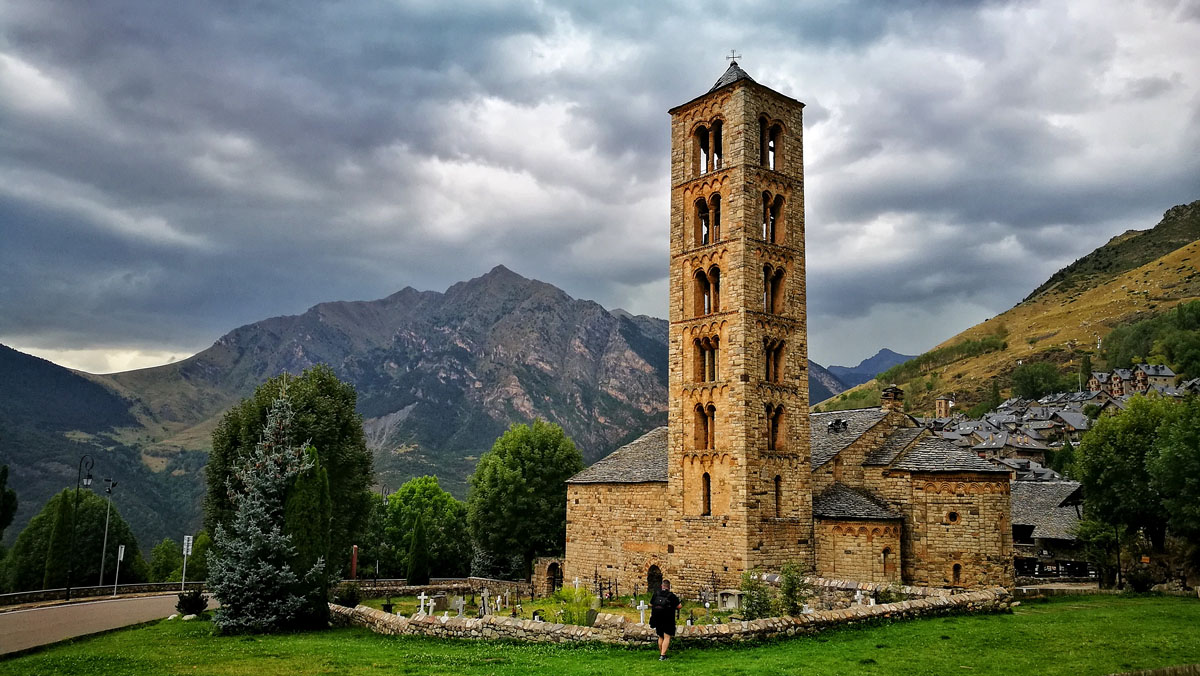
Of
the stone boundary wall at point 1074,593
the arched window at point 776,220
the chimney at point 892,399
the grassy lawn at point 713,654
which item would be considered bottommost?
the stone boundary wall at point 1074,593

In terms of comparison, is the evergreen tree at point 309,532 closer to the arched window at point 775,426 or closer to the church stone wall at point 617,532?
the church stone wall at point 617,532

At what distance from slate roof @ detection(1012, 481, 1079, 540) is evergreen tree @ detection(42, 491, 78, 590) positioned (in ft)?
185

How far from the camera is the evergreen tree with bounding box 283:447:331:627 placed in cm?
2108

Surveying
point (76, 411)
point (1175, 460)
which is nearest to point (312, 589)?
point (1175, 460)

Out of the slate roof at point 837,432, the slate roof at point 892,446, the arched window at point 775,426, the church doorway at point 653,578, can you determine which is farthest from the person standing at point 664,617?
the slate roof at point 892,446

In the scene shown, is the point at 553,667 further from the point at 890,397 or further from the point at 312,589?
the point at 890,397

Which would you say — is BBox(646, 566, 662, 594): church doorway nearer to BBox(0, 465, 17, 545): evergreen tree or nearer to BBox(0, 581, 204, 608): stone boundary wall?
BBox(0, 581, 204, 608): stone boundary wall

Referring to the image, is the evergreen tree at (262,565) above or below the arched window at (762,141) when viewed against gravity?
below

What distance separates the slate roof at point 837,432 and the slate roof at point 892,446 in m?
1.06

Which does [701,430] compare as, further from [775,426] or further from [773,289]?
[773,289]

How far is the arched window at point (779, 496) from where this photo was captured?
101ft

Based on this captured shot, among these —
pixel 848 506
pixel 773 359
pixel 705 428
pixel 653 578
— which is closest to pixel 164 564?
pixel 653 578

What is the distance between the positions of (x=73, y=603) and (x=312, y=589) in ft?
60.9

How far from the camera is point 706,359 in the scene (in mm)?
32844
